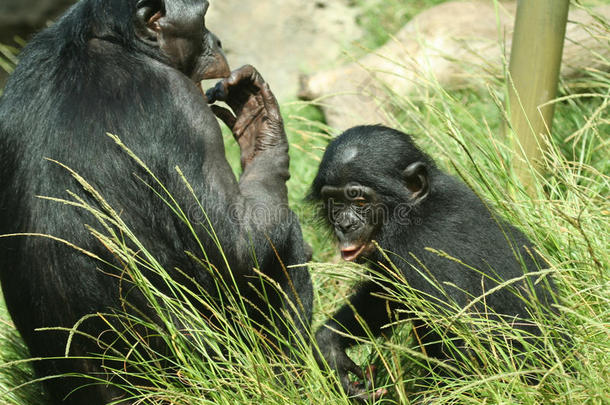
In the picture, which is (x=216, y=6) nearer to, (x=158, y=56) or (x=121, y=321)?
(x=158, y=56)

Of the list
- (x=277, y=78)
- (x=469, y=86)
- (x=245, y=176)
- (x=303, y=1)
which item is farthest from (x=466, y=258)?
(x=303, y=1)

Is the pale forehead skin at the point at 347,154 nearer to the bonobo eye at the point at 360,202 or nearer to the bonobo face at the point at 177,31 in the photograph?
the bonobo eye at the point at 360,202

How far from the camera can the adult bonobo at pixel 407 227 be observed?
3.51 metres

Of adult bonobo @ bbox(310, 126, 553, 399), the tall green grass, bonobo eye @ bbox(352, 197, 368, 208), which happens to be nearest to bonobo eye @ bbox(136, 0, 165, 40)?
the tall green grass

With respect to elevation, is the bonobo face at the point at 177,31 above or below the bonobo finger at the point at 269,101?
above

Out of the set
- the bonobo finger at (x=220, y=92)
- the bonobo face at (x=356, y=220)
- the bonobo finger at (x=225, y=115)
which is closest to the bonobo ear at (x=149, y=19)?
the bonobo finger at (x=220, y=92)

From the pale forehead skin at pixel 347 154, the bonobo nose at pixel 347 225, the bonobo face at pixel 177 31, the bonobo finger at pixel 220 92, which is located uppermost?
the bonobo face at pixel 177 31

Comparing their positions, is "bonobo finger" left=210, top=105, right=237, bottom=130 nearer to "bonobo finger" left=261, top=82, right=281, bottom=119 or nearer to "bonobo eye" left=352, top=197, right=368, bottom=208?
"bonobo finger" left=261, top=82, right=281, bottom=119

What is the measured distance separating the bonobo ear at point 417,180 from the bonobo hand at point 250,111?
0.85 meters

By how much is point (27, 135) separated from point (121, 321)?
1089 millimetres

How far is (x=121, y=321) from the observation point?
3266 millimetres

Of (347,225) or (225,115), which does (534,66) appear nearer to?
(347,225)

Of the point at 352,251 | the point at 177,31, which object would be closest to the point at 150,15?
the point at 177,31

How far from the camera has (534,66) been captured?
15.1ft
